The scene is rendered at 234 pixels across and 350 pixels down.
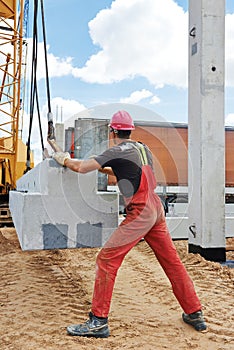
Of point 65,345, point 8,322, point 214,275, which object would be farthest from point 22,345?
point 214,275

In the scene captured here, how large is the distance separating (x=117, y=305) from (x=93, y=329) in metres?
0.91

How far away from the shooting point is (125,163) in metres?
3.34

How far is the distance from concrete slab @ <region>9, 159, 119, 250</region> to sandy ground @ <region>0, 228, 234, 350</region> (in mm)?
717

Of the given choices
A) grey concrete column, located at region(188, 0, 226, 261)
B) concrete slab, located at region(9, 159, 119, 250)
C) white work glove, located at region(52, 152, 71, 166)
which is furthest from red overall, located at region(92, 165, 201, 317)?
grey concrete column, located at region(188, 0, 226, 261)

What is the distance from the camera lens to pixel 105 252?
3299mm

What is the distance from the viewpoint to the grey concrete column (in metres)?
6.16

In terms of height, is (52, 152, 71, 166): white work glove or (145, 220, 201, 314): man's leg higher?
(52, 152, 71, 166): white work glove

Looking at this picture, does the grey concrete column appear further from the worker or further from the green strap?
the green strap

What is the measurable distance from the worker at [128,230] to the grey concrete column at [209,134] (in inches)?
108

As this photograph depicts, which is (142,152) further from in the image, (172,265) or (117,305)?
(117,305)

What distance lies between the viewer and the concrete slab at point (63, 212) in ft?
12.1

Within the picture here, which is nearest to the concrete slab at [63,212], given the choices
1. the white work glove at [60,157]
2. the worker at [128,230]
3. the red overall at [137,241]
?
the white work glove at [60,157]

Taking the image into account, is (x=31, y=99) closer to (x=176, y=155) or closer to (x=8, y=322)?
(x=8, y=322)

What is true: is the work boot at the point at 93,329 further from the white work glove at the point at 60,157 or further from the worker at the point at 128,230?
the white work glove at the point at 60,157
